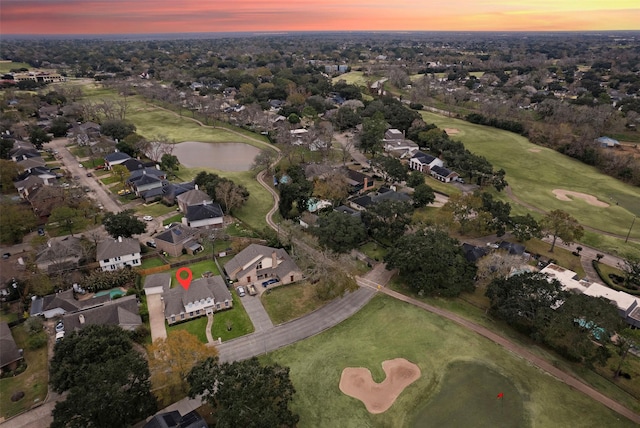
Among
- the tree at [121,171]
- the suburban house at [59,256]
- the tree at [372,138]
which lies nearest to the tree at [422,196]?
the tree at [372,138]

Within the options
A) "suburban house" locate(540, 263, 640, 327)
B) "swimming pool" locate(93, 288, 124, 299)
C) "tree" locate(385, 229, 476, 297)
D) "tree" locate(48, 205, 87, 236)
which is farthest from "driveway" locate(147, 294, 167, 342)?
"suburban house" locate(540, 263, 640, 327)

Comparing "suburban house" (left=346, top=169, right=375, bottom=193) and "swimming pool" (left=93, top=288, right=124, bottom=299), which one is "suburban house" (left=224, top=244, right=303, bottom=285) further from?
"suburban house" (left=346, top=169, right=375, bottom=193)

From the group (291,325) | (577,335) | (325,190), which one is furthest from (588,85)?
(291,325)

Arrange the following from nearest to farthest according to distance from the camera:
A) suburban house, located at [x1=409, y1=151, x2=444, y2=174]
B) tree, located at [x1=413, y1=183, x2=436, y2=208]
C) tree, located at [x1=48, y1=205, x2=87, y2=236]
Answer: tree, located at [x1=48, y1=205, x2=87, y2=236] < tree, located at [x1=413, y1=183, x2=436, y2=208] < suburban house, located at [x1=409, y1=151, x2=444, y2=174]

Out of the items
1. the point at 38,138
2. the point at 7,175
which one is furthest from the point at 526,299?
the point at 38,138

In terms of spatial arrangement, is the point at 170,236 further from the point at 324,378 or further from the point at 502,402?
the point at 502,402

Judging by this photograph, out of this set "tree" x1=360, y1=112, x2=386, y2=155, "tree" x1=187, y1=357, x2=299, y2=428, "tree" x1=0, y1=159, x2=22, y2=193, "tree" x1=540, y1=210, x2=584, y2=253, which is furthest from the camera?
"tree" x1=360, y1=112, x2=386, y2=155
